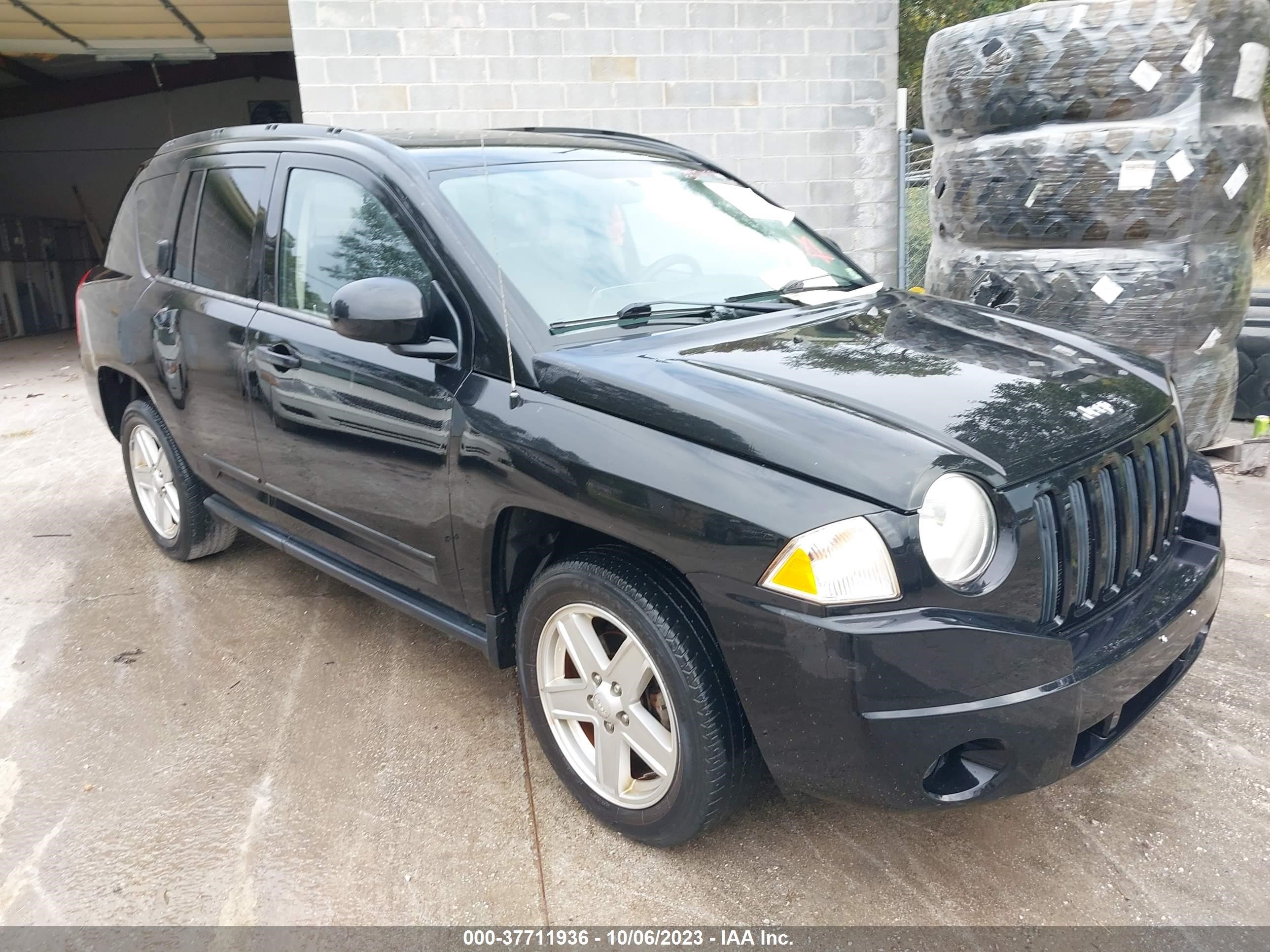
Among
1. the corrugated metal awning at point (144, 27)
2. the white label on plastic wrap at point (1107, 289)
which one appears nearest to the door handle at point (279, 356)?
the white label on plastic wrap at point (1107, 289)

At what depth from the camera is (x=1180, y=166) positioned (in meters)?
4.59

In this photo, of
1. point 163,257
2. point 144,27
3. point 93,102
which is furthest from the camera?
point 93,102

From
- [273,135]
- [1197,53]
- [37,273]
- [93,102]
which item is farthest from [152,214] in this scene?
[93,102]

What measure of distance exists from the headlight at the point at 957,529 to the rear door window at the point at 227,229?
8.87 feet

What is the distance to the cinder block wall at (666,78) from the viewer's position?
7457 millimetres

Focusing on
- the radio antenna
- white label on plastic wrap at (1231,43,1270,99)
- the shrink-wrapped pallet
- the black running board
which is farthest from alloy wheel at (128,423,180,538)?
white label on plastic wrap at (1231,43,1270,99)

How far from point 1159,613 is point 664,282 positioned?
1.64m

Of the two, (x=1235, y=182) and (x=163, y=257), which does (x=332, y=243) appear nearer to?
(x=163, y=257)

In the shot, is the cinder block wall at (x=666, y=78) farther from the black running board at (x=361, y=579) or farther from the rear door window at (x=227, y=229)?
the black running board at (x=361, y=579)

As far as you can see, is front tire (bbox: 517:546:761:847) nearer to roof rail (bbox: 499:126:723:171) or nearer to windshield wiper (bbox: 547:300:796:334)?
windshield wiper (bbox: 547:300:796:334)

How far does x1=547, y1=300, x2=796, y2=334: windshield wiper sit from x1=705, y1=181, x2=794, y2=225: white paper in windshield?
65cm

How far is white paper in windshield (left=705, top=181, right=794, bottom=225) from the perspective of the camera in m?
3.52

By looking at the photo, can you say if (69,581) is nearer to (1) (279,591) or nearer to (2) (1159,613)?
(1) (279,591)

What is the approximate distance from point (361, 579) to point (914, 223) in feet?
22.4
